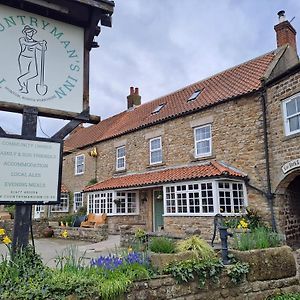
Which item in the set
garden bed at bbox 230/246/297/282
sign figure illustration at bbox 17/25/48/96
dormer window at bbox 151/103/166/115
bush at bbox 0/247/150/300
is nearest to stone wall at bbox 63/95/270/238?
dormer window at bbox 151/103/166/115

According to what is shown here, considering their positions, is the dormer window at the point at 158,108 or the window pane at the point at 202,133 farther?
the dormer window at the point at 158,108

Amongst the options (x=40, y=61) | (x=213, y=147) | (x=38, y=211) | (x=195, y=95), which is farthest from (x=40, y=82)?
(x=38, y=211)

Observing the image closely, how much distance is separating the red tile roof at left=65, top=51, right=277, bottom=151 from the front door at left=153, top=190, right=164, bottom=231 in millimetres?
4285

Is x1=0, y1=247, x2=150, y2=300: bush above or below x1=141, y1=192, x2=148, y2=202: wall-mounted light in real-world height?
below

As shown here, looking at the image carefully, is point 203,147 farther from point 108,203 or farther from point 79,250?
point 79,250

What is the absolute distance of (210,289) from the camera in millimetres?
5406

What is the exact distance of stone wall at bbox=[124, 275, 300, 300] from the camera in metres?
4.79

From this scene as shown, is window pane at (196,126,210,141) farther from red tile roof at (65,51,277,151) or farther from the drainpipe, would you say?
the drainpipe

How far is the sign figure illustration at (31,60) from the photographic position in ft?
17.1

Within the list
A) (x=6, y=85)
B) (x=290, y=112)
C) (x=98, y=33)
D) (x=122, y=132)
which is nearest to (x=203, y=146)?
(x=290, y=112)

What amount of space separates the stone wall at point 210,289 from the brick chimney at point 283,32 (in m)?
13.5

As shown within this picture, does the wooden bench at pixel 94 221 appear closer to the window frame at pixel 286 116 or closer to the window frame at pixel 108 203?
the window frame at pixel 108 203

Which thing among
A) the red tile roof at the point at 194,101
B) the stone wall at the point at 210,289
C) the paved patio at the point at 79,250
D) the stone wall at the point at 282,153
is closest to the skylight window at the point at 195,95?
the red tile roof at the point at 194,101

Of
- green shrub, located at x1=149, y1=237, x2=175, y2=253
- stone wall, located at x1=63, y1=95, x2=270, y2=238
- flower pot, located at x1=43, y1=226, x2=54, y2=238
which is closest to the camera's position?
green shrub, located at x1=149, y1=237, x2=175, y2=253
